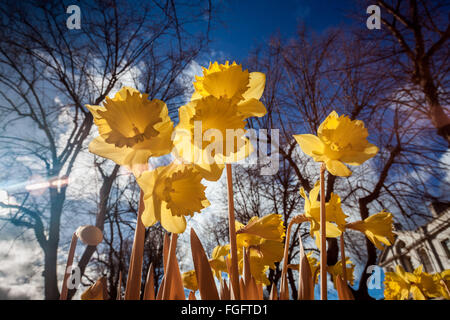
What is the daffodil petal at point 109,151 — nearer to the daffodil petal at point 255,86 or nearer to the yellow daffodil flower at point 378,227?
the daffodil petal at point 255,86

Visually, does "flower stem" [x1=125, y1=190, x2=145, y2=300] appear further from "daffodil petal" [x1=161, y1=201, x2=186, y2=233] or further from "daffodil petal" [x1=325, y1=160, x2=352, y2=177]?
"daffodil petal" [x1=325, y1=160, x2=352, y2=177]

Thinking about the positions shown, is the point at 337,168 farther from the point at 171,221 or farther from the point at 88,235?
the point at 88,235

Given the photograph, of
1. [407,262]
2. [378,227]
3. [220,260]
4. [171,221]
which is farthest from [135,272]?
[407,262]

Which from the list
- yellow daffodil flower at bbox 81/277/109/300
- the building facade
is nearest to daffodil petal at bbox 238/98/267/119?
yellow daffodil flower at bbox 81/277/109/300

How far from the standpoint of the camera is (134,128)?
1.24ft

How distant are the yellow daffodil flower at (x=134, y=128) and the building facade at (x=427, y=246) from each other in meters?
0.93

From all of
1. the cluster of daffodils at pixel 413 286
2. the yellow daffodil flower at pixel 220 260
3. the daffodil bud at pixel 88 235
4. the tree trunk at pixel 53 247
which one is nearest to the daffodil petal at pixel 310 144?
the yellow daffodil flower at pixel 220 260

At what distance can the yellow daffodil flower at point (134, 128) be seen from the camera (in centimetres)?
35

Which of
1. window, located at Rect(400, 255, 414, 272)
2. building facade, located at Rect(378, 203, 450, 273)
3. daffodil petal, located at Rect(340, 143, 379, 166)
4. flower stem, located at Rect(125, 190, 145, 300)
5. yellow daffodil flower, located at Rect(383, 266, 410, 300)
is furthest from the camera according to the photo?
window, located at Rect(400, 255, 414, 272)

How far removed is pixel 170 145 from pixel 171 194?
0.26 ft

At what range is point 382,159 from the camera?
182 inches

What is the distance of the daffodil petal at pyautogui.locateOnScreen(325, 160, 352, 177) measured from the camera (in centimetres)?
46

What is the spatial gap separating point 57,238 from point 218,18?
14.1ft
